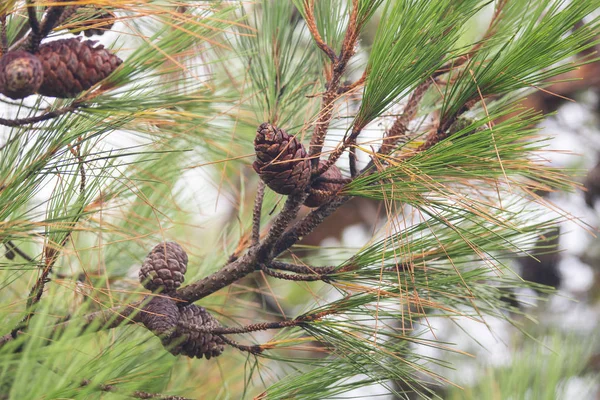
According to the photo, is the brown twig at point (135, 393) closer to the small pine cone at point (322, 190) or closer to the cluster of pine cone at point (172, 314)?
the cluster of pine cone at point (172, 314)

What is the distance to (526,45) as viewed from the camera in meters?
0.52

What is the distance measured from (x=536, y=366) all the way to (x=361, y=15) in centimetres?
65

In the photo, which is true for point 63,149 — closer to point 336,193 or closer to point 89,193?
point 89,193

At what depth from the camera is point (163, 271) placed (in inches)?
26.5

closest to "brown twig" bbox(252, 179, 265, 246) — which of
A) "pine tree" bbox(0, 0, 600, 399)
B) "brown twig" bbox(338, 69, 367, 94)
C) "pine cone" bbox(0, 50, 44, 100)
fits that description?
"pine tree" bbox(0, 0, 600, 399)

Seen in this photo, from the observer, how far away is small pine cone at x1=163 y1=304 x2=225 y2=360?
65 cm

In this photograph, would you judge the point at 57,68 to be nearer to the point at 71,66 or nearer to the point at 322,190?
the point at 71,66

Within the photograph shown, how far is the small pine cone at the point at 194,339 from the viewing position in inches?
25.7

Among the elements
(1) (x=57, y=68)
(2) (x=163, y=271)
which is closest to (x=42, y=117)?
(1) (x=57, y=68)

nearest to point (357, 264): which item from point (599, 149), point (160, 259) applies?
point (160, 259)

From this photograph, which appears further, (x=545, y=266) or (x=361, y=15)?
(x=545, y=266)

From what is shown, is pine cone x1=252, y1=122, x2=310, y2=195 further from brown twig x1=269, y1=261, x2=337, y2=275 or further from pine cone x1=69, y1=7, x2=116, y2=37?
pine cone x1=69, y1=7, x2=116, y2=37

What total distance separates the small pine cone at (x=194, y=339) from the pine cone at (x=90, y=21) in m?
0.27

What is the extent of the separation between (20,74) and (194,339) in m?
0.28
